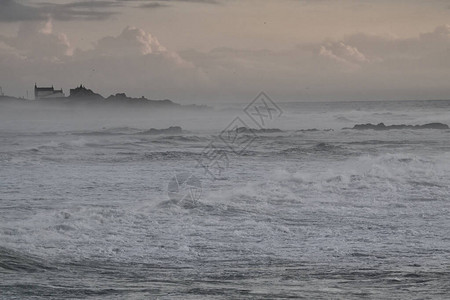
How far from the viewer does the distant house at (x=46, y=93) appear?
126588 mm

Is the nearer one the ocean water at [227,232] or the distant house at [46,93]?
the ocean water at [227,232]

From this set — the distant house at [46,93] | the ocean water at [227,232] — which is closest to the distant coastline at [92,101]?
the distant house at [46,93]

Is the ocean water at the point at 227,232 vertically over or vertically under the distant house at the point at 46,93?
under

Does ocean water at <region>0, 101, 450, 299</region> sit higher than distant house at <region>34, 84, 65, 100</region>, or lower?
lower

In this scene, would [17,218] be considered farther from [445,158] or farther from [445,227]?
[445,158]

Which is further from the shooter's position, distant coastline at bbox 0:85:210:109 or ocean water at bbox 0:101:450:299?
distant coastline at bbox 0:85:210:109

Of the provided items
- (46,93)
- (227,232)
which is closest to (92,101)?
(46,93)

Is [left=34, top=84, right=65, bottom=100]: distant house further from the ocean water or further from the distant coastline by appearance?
the ocean water

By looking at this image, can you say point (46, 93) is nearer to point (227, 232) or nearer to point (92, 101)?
point (92, 101)

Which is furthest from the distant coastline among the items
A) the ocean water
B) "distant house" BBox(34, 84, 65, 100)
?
the ocean water

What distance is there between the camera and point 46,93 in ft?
431

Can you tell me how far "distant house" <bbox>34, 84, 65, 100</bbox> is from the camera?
126588 mm

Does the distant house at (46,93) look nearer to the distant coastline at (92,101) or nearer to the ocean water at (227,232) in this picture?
the distant coastline at (92,101)

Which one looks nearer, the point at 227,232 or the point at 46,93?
the point at 227,232
